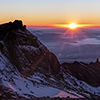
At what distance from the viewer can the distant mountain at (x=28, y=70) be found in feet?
188

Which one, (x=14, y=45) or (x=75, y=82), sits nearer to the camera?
(x=14, y=45)

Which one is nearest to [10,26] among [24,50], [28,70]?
[24,50]

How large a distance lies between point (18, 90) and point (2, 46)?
2584 centimetres

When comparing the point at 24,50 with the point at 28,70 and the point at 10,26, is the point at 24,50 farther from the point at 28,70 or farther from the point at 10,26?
the point at 10,26

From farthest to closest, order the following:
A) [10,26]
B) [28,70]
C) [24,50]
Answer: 1. [10,26]
2. [24,50]
3. [28,70]

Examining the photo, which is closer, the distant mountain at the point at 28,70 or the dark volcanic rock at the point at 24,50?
the distant mountain at the point at 28,70

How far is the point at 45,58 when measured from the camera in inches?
3580

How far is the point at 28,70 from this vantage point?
246 ft

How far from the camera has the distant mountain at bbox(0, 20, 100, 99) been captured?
188 feet

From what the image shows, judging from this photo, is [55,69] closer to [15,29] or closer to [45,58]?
[45,58]

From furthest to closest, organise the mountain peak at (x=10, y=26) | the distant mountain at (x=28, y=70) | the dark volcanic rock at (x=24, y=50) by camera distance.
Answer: the mountain peak at (x=10, y=26), the dark volcanic rock at (x=24, y=50), the distant mountain at (x=28, y=70)

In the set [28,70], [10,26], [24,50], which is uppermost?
[10,26]

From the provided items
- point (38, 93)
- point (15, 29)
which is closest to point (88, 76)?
point (15, 29)

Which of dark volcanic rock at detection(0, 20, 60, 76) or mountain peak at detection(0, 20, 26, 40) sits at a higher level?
mountain peak at detection(0, 20, 26, 40)
